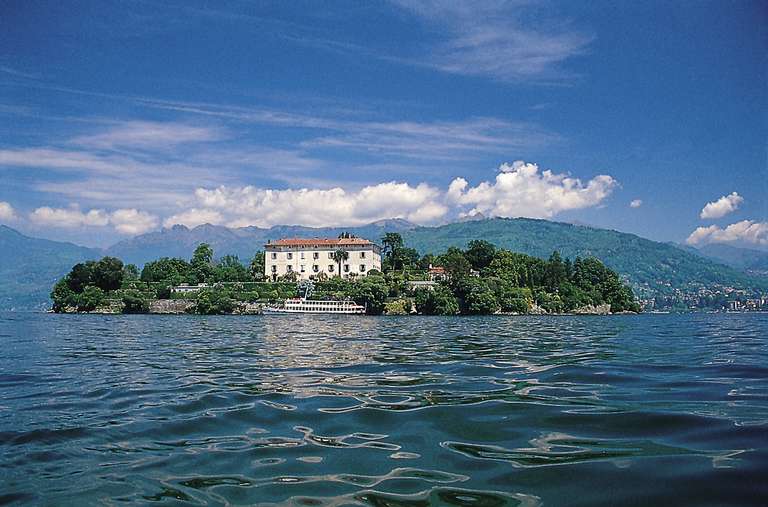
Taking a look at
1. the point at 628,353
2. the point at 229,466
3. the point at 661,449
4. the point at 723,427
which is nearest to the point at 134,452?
the point at 229,466

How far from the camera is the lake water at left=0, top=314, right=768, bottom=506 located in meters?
5.62

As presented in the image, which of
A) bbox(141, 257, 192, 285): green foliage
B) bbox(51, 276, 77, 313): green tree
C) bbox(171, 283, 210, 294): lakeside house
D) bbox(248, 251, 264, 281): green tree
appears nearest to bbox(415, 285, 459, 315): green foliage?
bbox(171, 283, 210, 294): lakeside house

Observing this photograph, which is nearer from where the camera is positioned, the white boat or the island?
the island

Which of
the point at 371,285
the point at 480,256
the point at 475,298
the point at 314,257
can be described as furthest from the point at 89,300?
the point at 480,256

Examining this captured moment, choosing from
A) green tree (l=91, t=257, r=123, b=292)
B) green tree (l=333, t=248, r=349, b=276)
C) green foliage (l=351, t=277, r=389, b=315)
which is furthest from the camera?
green tree (l=333, t=248, r=349, b=276)

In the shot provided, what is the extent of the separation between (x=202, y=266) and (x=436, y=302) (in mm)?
67318

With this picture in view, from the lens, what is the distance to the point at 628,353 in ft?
64.3

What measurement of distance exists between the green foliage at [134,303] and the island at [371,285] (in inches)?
7.9

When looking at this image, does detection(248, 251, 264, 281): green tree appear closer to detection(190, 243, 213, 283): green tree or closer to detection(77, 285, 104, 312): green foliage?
detection(190, 243, 213, 283): green tree

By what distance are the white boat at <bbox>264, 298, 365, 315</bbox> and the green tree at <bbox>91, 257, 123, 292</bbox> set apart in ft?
123

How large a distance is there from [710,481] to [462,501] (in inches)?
96.7

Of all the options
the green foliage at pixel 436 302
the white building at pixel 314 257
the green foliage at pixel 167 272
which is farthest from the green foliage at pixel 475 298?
the green foliage at pixel 167 272

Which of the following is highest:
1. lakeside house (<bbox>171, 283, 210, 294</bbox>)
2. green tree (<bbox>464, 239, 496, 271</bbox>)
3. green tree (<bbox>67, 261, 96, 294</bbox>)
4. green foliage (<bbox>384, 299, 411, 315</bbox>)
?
green tree (<bbox>464, 239, 496, 271</bbox>)

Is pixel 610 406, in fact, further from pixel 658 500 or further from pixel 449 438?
pixel 658 500
